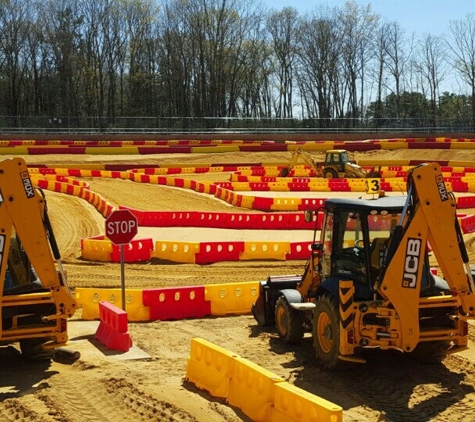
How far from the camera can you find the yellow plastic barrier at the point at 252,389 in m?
7.95

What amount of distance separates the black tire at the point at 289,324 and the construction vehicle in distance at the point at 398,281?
925mm

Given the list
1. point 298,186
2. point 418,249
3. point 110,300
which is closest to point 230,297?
point 110,300

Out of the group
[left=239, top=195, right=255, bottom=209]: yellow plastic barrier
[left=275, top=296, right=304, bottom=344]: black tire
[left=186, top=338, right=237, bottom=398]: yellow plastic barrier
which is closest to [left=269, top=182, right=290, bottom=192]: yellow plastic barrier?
[left=239, top=195, right=255, bottom=209]: yellow plastic barrier

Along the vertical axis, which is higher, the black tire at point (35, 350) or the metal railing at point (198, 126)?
the metal railing at point (198, 126)

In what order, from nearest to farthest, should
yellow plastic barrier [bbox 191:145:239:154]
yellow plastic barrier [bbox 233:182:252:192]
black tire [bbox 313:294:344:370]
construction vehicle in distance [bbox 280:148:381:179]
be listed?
1. black tire [bbox 313:294:344:370]
2. yellow plastic barrier [bbox 233:182:252:192]
3. construction vehicle in distance [bbox 280:148:381:179]
4. yellow plastic barrier [bbox 191:145:239:154]

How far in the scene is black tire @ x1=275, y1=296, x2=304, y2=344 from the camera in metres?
11.3

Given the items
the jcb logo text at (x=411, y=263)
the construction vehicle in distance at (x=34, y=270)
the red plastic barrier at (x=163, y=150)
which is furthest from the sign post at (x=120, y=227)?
the red plastic barrier at (x=163, y=150)

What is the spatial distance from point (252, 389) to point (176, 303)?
584 cm

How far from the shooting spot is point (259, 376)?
8.20 metres

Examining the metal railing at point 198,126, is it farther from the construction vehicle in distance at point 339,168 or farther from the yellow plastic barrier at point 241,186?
the yellow plastic barrier at point 241,186

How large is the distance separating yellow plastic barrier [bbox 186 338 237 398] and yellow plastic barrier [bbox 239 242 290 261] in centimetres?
1058

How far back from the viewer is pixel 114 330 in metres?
11.6

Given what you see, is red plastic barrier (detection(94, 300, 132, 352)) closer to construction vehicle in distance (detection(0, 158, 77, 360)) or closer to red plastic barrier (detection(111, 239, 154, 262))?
construction vehicle in distance (detection(0, 158, 77, 360))

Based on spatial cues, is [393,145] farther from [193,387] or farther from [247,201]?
[193,387]
